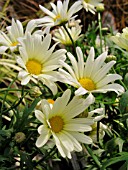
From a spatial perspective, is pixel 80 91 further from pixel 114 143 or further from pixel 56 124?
pixel 114 143

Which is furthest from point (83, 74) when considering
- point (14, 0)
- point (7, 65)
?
point (14, 0)

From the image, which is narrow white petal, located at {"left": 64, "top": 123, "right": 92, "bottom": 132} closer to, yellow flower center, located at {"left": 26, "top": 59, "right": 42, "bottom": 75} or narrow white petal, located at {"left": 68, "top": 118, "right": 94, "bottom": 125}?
narrow white petal, located at {"left": 68, "top": 118, "right": 94, "bottom": 125}

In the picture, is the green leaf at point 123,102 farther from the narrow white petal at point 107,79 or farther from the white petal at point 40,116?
the white petal at point 40,116

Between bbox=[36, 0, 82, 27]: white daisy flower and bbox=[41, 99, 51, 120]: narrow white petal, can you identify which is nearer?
bbox=[41, 99, 51, 120]: narrow white petal

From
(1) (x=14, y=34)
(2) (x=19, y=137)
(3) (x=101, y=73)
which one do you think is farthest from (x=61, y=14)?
(2) (x=19, y=137)

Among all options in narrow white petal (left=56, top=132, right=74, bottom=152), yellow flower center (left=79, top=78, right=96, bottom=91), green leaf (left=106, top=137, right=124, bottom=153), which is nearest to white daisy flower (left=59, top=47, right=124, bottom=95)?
yellow flower center (left=79, top=78, right=96, bottom=91)

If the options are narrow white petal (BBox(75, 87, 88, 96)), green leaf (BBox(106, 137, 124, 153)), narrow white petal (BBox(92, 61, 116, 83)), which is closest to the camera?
narrow white petal (BBox(75, 87, 88, 96))

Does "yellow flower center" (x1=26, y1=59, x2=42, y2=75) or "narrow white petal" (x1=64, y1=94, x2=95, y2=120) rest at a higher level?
"yellow flower center" (x1=26, y1=59, x2=42, y2=75)

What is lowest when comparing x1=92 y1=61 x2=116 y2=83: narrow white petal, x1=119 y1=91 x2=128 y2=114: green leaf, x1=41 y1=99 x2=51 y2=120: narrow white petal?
x1=119 y1=91 x2=128 y2=114: green leaf
